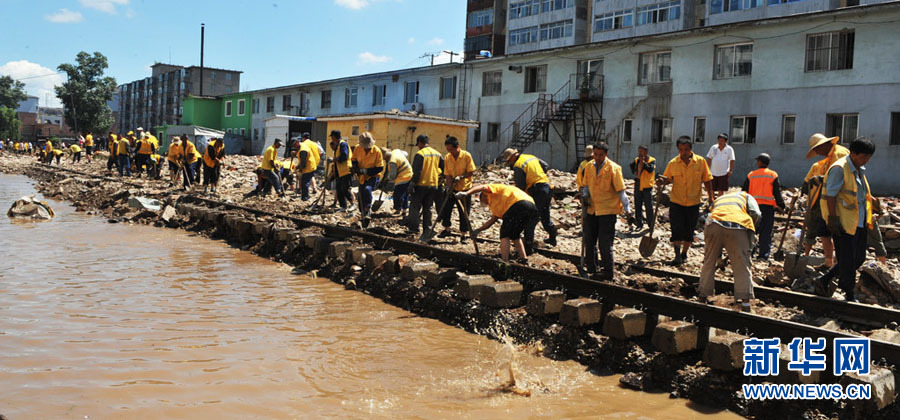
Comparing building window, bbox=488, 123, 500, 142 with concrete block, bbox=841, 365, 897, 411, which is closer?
concrete block, bbox=841, 365, 897, 411

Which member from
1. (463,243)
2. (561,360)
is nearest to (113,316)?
(561,360)

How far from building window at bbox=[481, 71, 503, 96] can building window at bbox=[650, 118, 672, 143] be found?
26.9 feet

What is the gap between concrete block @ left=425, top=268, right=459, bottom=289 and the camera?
24.1 ft

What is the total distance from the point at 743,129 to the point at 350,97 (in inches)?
922

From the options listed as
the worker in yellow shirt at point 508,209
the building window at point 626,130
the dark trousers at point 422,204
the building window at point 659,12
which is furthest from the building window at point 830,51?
the worker in yellow shirt at point 508,209

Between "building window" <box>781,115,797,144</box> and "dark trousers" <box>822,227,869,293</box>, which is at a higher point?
"building window" <box>781,115,797,144</box>

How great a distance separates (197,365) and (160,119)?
84.7m

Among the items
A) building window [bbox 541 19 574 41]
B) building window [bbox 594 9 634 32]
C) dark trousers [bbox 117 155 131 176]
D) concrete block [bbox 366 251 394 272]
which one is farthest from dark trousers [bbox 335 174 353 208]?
building window [bbox 541 19 574 41]

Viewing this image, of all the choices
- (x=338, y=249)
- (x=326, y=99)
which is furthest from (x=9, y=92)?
(x=338, y=249)

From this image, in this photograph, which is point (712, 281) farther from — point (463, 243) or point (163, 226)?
point (163, 226)

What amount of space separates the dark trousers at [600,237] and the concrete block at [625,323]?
58.8 inches

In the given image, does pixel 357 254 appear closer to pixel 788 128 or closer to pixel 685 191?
pixel 685 191

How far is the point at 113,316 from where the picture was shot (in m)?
6.62

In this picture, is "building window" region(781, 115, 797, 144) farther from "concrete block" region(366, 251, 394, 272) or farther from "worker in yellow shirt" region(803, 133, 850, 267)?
"concrete block" region(366, 251, 394, 272)
